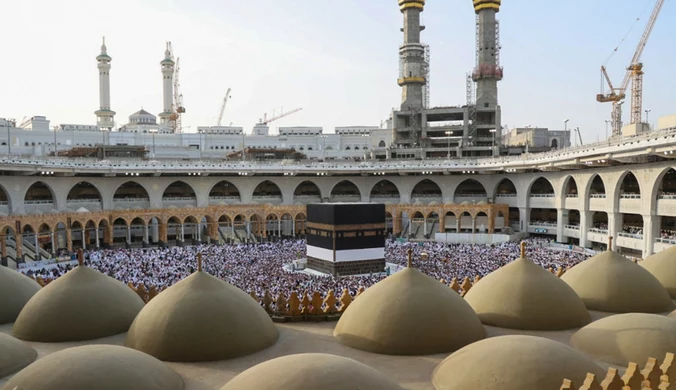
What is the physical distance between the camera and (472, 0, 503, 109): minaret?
5653 cm

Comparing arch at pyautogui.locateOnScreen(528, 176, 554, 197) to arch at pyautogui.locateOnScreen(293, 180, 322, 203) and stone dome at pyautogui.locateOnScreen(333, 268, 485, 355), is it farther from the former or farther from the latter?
stone dome at pyautogui.locateOnScreen(333, 268, 485, 355)

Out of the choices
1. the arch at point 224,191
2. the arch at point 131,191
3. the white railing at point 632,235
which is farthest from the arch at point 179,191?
the white railing at point 632,235

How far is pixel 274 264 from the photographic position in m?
28.0

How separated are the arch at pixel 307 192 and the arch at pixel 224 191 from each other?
590cm

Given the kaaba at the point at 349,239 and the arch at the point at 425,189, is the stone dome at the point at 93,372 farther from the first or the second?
the arch at the point at 425,189

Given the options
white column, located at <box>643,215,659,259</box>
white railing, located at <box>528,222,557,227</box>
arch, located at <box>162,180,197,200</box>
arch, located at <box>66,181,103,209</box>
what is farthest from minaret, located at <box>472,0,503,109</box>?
arch, located at <box>66,181,103,209</box>

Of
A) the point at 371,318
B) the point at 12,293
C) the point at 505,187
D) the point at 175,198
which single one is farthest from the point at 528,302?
the point at 505,187

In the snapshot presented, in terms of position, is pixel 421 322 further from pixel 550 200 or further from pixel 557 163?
pixel 550 200

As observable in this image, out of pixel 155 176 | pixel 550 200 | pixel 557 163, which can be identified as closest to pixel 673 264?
pixel 557 163

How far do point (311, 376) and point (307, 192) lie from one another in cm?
4758

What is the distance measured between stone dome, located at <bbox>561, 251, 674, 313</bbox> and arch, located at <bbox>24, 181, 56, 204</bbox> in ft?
136

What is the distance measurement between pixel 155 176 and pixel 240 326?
39.2 metres

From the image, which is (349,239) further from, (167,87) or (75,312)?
(167,87)

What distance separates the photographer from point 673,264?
11.7m
